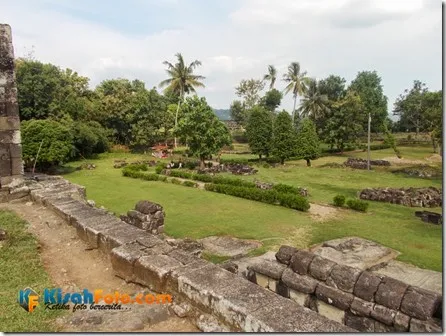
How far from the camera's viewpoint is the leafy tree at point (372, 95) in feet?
173

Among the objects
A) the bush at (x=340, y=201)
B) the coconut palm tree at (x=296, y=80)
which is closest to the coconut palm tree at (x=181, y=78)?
the coconut palm tree at (x=296, y=80)

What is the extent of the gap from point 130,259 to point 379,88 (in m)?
62.0

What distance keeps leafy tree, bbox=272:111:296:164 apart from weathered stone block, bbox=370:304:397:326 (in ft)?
96.2

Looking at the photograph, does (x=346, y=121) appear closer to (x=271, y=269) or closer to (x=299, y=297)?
(x=271, y=269)

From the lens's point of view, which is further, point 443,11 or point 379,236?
point 379,236

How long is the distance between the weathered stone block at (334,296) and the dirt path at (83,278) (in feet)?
9.70

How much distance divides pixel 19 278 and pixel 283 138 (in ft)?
103

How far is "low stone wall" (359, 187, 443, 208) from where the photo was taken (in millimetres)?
18688

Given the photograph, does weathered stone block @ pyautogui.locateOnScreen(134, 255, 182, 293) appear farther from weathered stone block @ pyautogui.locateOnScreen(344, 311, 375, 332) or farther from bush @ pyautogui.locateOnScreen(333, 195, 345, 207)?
bush @ pyautogui.locateOnScreen(333, 195, 345, 207)

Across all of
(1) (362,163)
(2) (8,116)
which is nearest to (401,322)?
(2) (8,116)

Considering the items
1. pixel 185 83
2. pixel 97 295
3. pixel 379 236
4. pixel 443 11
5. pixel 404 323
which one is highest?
pixel 185 83

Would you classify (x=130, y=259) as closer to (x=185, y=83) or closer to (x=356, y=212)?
(x=356, y=212)

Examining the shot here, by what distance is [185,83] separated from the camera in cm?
4606

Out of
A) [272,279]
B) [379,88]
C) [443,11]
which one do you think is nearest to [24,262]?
[272,279]
